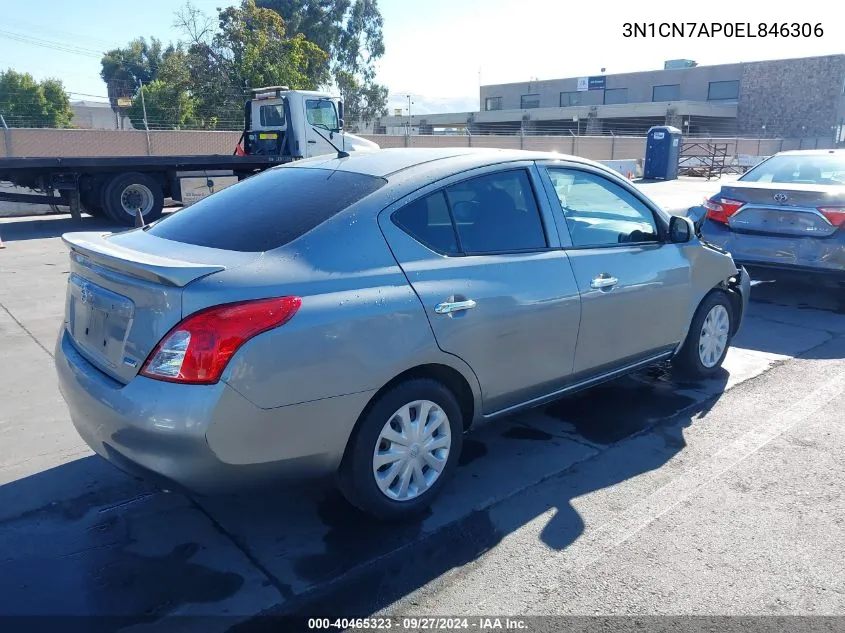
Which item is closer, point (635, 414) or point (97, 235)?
point (97, 235)

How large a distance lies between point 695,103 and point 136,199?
51.2m

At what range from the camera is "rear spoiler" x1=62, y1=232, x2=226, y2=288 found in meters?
2.70

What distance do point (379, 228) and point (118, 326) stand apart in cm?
117

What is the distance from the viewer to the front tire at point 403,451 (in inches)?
120

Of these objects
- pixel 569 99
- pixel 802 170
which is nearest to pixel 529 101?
pixel 569 99

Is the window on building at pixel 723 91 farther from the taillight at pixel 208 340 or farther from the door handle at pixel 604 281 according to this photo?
the taillight at pixel 208 340

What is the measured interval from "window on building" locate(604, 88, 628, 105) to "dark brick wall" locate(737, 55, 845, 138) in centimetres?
1117

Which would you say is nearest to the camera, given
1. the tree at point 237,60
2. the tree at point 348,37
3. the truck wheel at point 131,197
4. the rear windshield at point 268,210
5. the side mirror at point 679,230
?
the rear windshield at point 268,210

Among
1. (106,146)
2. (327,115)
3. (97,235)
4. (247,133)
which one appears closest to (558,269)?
(97,235)

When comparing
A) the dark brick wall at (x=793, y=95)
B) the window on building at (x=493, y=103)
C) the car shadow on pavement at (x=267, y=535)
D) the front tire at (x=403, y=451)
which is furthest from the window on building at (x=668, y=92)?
the front tire at (x=403, y=451)

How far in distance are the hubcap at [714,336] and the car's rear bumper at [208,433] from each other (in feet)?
10.1

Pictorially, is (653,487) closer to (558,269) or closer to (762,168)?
(558,269)

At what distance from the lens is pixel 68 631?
2.59 meters

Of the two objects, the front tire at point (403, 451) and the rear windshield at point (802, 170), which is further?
the rear windshield at point (802, 170)
